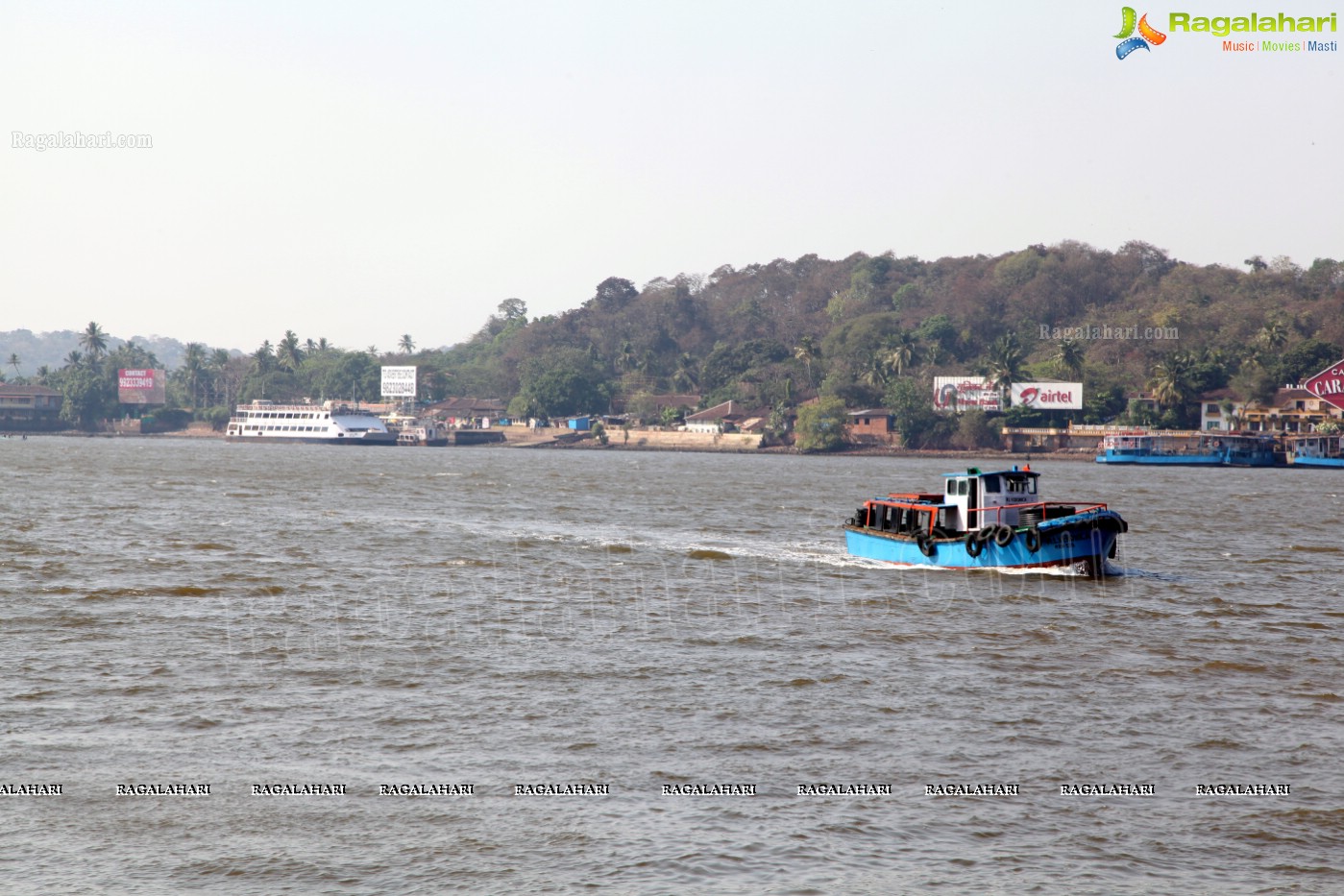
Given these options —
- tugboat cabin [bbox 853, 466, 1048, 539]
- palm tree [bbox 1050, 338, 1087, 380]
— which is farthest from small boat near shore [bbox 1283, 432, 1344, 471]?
tugboat cabin [bbox 853, 466, 1048, 539]

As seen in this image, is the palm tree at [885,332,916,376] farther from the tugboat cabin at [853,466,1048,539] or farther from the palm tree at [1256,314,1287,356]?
the tugboat cabin at [853,466,1048,539]

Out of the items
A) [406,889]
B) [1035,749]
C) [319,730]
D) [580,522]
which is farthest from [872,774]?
[580,522]

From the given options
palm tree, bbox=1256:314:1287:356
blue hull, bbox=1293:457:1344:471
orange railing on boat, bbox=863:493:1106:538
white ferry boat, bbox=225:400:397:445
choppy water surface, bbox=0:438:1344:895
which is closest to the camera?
choppy water surface, bbox=0:438:1344:895

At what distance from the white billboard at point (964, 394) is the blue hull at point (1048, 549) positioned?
131 meters

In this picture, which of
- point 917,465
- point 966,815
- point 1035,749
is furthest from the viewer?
point 917,465

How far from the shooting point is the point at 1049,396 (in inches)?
6329

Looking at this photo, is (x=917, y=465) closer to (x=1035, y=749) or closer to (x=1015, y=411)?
(x=1015, y=411)

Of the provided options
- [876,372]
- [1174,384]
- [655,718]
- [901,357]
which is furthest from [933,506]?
[901,357]

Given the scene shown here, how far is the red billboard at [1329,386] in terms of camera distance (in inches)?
5728

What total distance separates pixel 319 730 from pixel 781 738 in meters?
6.26

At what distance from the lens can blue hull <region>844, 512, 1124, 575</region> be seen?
3484cm

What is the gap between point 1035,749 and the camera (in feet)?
57.8

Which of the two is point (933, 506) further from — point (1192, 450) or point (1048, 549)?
point (1192, 450)

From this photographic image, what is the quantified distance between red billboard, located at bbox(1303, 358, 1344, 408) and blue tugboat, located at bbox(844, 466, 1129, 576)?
12297cm
